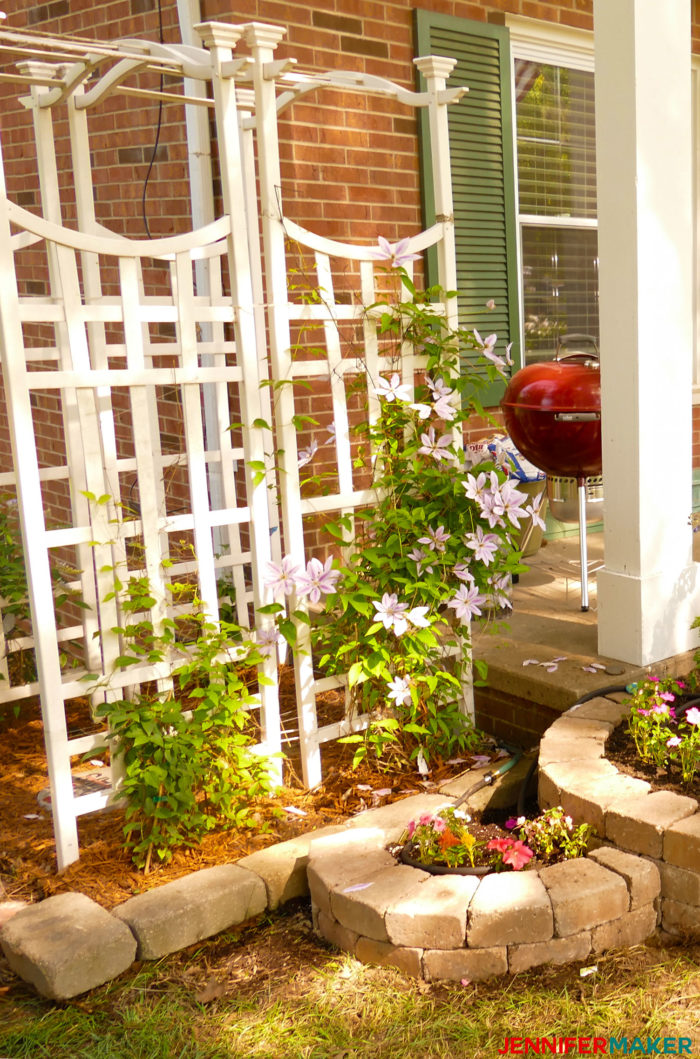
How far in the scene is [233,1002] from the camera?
2.46m

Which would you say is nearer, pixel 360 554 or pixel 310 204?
pixel 360 554

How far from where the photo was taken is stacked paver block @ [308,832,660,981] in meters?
2.46

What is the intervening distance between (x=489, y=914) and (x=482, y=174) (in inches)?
153

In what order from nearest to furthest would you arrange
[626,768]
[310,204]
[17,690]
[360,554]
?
1. [626,768]
2. [360,554]
3. [17,690]
4. [310,204]

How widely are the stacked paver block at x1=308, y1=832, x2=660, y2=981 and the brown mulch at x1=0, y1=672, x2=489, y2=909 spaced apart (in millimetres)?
492

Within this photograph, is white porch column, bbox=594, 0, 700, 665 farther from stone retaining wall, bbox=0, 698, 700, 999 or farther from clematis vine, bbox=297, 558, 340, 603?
clematis vine, bbox=297, 558, 340, 603

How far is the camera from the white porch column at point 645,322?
3.23m

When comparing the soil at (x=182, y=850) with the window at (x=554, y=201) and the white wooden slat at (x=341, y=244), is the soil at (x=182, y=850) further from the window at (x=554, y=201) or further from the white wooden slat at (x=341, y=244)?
the window at (x=554, y=201)

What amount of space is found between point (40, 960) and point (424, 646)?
1.42 meters

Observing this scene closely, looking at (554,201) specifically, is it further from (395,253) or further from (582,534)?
(395,253)

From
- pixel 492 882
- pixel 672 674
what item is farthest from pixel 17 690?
pixel 672 674

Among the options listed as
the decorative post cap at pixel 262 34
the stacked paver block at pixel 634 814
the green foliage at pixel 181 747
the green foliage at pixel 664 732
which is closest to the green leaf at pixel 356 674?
the green foliage at pixel 181 747

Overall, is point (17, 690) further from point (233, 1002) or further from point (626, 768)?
point (626, 768)

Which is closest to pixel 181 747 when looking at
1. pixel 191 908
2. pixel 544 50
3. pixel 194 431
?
pixel 191 908
